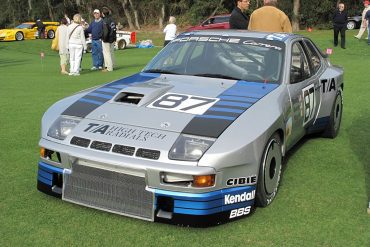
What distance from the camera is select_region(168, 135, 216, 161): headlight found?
11.1 feet

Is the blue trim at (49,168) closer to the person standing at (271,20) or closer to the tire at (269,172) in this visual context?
the tire at (269,172)

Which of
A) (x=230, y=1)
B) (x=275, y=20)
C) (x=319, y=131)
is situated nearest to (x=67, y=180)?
(x=319, y=131)

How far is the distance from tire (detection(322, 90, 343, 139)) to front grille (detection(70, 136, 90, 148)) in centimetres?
348

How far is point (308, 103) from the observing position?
201 inches

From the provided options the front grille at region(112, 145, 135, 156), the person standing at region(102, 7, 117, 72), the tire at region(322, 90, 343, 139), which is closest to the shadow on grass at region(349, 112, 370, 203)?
the tire at region(322, 90, 343, 139)

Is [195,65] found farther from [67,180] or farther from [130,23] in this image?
[130,23]

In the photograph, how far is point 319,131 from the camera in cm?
596

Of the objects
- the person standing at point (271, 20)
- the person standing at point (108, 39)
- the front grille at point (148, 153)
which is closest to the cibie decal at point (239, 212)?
the front grille at point (148, 153)

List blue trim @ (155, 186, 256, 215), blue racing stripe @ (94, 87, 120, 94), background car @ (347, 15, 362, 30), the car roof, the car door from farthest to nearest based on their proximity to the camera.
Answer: background car @ (347, 15, 362, 30)
the car roof
the car door
blue racing stripe @ (94, 87, 120, 94)
blue trim @ (155, 186, 256, 215)

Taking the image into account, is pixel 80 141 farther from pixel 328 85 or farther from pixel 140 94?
pixel 328 85

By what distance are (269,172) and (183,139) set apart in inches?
36.0

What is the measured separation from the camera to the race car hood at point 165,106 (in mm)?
3635

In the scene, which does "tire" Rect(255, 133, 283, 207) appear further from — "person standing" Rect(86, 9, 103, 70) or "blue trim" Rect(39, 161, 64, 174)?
"person standing" Rect(86, 9, 103, 70)

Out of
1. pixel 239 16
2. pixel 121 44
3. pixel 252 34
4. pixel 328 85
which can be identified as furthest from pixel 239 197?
pixel 121 44
